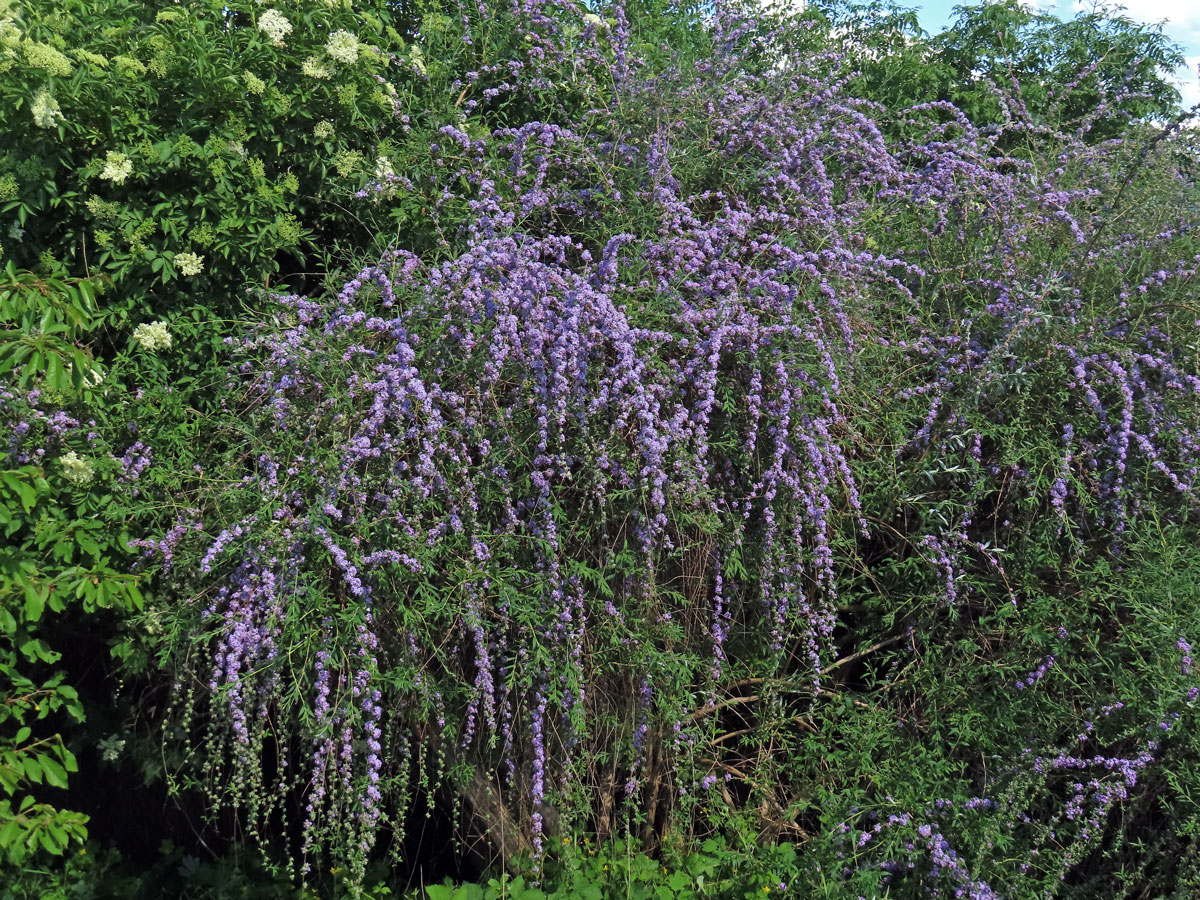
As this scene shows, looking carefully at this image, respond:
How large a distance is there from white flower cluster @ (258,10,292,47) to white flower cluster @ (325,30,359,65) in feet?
0.55

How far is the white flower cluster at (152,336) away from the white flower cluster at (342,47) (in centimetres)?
117

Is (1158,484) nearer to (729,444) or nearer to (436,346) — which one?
(729,444)

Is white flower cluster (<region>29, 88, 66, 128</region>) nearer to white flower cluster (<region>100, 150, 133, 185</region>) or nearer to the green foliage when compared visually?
white flower cluster (<region>100, 150, 133, 185</region>)

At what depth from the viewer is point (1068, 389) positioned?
11.8ft

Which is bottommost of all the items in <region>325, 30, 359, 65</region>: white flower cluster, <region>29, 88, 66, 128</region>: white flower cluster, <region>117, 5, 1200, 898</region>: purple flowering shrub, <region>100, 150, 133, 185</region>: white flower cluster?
<region>117, 5, 1200, 898</region>: purple flowering shrub

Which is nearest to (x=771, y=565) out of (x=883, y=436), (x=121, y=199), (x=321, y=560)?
(x=883, y=436)

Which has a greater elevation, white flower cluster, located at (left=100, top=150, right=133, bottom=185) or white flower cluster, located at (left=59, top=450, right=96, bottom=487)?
white flower cluster, located at (left=100, top=150, right=133, bottom=185)

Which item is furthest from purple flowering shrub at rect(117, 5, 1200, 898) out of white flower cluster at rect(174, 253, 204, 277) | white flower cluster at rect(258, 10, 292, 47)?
white flower cluster at rect(258, 10, 292, 47)

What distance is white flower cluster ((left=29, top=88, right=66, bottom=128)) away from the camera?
10.5 feet

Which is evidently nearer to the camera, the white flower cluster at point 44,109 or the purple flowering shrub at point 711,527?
the purple flowering shrub at point 711,527

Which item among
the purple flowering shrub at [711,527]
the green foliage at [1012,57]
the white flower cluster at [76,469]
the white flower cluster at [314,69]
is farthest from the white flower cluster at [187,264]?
the green foliage at [1012,57]

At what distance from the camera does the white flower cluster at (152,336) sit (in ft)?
11.0

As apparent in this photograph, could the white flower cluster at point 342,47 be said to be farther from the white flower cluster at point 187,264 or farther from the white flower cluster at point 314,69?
the white flower cluster at point 187,264

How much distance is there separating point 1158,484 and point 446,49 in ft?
11.2
